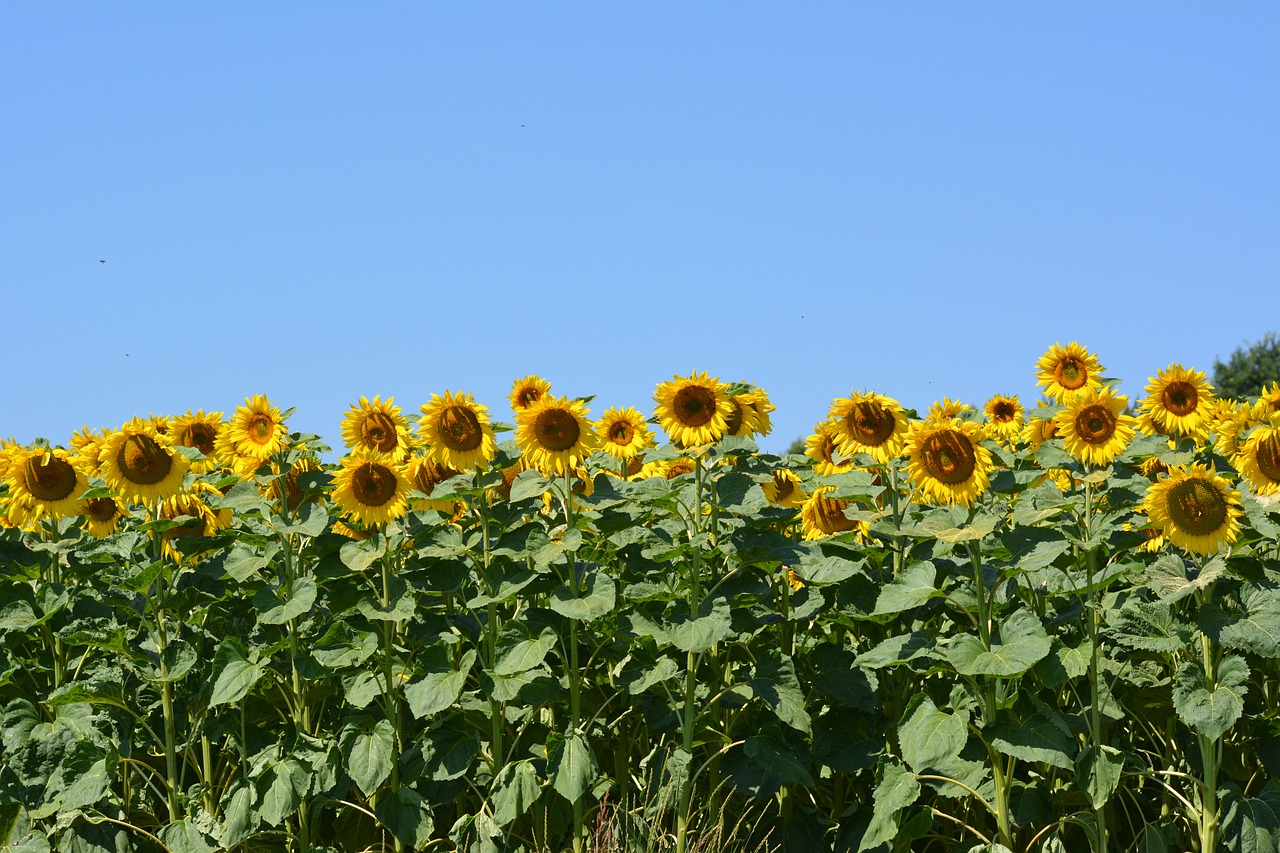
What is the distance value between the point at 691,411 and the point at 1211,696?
2.78 meters

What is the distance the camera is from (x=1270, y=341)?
49719 mm

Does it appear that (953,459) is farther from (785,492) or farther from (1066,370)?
(1066,370)

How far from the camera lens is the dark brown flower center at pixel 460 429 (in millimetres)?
7020

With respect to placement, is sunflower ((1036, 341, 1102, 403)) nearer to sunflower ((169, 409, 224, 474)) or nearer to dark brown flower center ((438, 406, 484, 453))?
dark brown flower center ((438, 406, 484, 453))

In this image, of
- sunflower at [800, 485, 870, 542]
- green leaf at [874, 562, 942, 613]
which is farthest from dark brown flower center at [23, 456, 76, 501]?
green leaf at [874, 562, 942, 613]

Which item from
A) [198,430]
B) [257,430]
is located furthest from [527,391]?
[198,430]

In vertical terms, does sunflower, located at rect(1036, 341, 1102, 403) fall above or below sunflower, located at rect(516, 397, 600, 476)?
above

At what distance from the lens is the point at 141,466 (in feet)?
24.7

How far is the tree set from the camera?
4844 centimetres

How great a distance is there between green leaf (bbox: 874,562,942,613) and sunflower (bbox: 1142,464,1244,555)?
114 cm

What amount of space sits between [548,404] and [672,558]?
0.98 m

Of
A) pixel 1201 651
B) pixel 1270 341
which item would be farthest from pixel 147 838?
pixel 1270 341

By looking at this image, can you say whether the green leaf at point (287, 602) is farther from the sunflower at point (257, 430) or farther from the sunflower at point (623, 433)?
the sunflower at point (623, 433)

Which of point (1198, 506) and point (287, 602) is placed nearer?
point (1198, 506)
